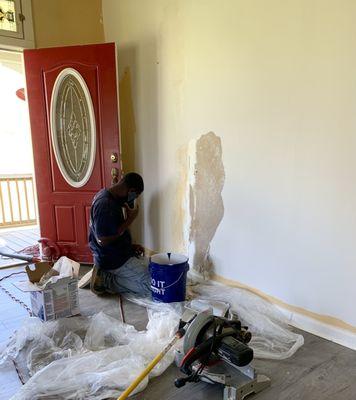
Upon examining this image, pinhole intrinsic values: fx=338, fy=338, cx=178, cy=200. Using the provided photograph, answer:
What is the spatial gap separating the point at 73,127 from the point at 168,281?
5.98 ft

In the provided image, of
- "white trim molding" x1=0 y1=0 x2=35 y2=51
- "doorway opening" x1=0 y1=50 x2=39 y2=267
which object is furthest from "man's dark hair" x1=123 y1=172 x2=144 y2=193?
"doorway opening" x1=0 y1=50 x2=39 y2=267

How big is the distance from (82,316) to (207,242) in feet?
3.57

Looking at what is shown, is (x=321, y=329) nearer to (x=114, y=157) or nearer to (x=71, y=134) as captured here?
(x=114, y=157)

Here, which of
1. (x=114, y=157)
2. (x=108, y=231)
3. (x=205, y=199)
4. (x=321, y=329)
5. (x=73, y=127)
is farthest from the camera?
(x=73, y=127)

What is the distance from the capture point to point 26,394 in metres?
1.44

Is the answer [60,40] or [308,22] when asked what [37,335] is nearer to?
[308,22]

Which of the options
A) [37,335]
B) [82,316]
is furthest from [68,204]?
[37,335]

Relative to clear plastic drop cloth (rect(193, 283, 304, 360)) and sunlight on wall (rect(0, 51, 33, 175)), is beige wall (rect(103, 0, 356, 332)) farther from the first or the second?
sunlight on wall (rect(0, 51, 33, 175))

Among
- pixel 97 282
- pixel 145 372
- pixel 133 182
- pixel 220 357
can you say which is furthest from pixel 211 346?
pixel 133 182

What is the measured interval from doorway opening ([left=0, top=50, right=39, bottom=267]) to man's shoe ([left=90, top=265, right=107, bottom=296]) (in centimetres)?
281

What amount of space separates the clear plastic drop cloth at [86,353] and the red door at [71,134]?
52.4 inches

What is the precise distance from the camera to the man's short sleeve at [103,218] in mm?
2391

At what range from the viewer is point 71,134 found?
3.26 meters

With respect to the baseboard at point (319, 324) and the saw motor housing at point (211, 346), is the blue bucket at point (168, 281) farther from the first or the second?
the saw motor housing at point (211, 346)
